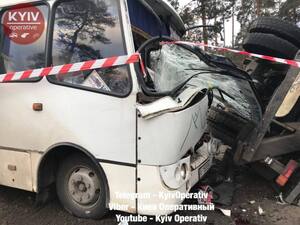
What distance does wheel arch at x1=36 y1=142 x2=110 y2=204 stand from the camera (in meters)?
3.68

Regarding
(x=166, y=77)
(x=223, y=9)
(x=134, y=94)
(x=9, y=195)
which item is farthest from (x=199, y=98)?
(x=223, y=9)

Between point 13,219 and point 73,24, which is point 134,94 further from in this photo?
point 13,219

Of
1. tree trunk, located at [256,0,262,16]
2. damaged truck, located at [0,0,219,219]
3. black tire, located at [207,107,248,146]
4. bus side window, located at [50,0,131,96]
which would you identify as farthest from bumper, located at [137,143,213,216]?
tree trunk, located at [256,0,262,16]

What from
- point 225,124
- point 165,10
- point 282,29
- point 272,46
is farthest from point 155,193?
point 282,29

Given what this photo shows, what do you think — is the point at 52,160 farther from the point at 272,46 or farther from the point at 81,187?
the point at 272,46

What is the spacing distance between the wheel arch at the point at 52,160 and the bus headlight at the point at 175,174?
2.00 feet

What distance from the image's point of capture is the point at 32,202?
455 cm

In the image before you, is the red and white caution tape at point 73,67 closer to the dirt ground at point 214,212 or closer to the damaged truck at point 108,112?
the damaged truck at point 108,112

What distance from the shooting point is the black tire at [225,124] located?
4852 mm

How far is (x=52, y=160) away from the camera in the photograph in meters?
4.00

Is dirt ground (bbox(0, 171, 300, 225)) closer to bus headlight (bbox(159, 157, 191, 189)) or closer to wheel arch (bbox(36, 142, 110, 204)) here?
wheel arch (bbox(36, 142, 110, 204))

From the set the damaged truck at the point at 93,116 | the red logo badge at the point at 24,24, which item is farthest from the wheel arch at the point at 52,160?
the red logo badge at the point at 24,24

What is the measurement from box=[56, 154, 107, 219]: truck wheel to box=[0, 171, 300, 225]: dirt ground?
119mm

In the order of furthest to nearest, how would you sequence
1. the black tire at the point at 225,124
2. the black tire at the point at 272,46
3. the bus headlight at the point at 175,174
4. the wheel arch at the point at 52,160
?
the black tire at the point at 272,46
the black tire at the point at 225,124
the wheel arch at the point at 52,160
the bus headlight at the point at 175,174
